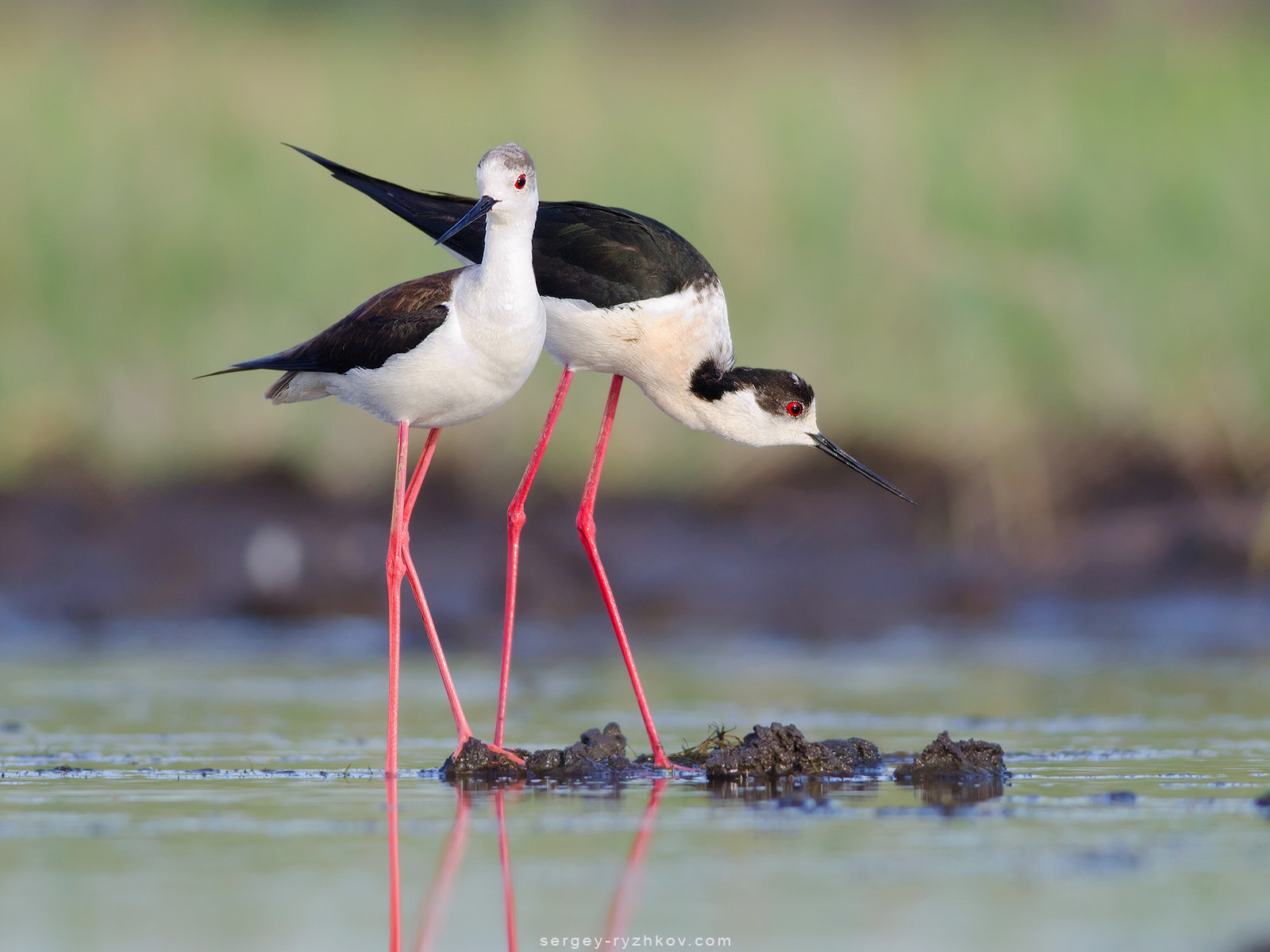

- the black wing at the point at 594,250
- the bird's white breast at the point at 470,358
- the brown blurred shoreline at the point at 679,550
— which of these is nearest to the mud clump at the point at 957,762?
the bird's white breast at the point at 470,358

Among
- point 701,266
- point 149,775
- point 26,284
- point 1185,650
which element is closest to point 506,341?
point 701,266

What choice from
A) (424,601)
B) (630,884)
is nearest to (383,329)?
(424,601)

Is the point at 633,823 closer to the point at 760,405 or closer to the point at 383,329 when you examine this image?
the point at 383,329

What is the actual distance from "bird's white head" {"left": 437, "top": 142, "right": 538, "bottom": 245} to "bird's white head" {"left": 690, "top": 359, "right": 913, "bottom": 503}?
98 cm

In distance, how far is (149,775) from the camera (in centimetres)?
570

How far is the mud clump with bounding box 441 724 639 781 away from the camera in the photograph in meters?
5.79

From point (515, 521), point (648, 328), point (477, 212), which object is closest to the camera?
point (477, 212)

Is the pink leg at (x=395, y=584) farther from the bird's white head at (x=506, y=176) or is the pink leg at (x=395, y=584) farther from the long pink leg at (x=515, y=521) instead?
the bird's white head at (x=506, y=176)

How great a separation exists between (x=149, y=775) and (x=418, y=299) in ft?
5.11

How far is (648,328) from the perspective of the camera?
6.34 metres

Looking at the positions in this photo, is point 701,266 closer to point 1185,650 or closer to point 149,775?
point 149,775

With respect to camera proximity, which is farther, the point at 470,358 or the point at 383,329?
the point at 383,329

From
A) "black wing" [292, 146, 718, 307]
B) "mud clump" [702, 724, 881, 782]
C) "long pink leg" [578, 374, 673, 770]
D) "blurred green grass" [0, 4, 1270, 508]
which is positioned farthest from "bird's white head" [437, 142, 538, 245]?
"blurred green grass" [0, 4, 1270, 508]

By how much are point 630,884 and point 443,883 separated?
1.32 feet
